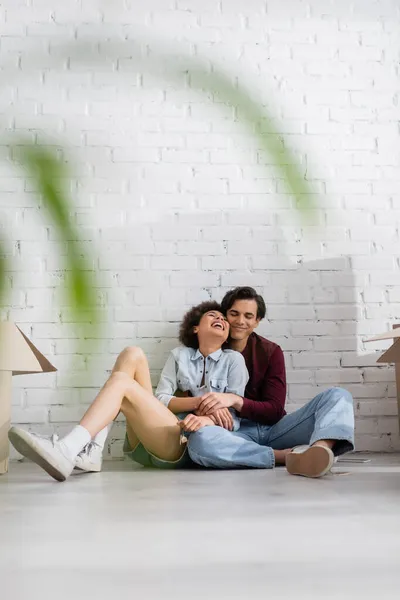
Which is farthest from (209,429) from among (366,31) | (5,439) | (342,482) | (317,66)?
(366,31)

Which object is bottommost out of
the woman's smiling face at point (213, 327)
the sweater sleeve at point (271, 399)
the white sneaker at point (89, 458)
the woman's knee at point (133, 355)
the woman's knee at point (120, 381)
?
the white sneaker at point (89, 458)

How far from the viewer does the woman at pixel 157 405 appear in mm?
2174

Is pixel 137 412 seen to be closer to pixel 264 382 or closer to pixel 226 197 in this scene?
pixel 264 382

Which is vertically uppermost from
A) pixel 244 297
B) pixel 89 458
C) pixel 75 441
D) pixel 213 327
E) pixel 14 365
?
pixel 244 297

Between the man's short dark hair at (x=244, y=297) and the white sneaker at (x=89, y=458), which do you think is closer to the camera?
the white sneaker at (x=89, y=458)

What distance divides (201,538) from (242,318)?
5.82 feet

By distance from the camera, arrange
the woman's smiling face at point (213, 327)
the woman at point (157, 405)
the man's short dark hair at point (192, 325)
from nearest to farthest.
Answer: the woman at point (157, 405) < the woman's smiling face at point (213, 327) < the man's short dark hair at point (192, 325)

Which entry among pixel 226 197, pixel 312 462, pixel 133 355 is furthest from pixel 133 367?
pixel 226 197

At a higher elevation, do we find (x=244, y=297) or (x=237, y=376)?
(x=244, y=297)

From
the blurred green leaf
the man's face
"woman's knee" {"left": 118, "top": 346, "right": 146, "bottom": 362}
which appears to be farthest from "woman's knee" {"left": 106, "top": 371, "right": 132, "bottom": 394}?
the blurred green leaf

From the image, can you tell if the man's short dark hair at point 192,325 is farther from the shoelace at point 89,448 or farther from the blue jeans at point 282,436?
the shoelace at point 89,448

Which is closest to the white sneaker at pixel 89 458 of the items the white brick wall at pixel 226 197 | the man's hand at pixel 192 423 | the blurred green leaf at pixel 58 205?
the man's hand at pixel 192 423

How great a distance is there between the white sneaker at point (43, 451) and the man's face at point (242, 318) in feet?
3.51

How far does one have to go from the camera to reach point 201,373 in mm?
2887
